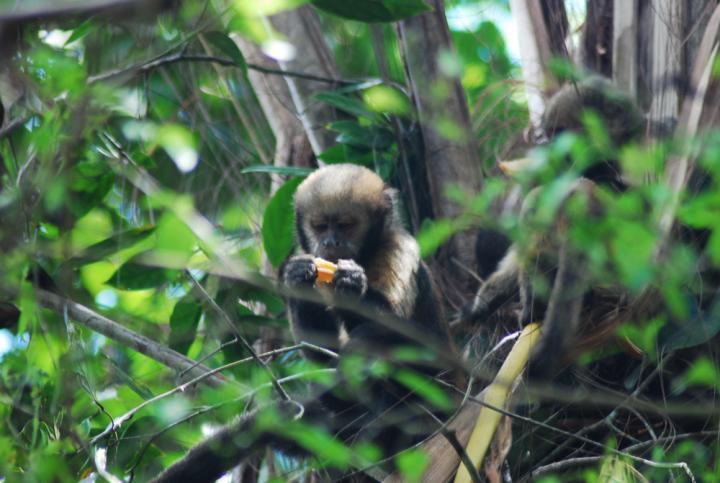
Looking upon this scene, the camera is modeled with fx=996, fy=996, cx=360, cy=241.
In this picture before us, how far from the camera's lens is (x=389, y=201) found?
5.08 metres

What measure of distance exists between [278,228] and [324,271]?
0.52 meters

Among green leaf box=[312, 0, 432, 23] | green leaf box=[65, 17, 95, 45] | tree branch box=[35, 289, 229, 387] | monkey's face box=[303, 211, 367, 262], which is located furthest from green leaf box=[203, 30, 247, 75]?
tree branch box=[35, 289, 229, 387]

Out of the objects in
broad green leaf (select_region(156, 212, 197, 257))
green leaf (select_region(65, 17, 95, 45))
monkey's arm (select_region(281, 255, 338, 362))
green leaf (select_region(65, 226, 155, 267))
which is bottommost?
monkey's arm (select_region(281, 255, 338, 362))

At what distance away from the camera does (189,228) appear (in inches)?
99.2

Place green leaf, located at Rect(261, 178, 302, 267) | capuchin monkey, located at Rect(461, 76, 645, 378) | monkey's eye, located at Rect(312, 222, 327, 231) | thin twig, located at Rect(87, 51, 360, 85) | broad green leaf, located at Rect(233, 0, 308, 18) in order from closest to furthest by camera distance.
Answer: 1. broad green leaf, located at Rect(233, 0, 308, 18)
2. thin twig, located at Rect(87, 51, 360, 85)
3. capuchin monkey, located at Rect(461, 76, 645, 378)
4. green leaf, located at Rect(261, 178, 302, 267)
5. monkey's eye, located at Rect(312, 222, 327, 231)

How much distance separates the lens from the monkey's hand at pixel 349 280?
4402 millimetres

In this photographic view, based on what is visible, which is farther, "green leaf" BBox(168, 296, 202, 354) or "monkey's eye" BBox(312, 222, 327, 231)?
"monkey's eye" BBox(312, 222, 327, 231)

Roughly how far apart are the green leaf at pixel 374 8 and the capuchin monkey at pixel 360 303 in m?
→ 0.82

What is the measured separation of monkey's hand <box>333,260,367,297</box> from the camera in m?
4.40

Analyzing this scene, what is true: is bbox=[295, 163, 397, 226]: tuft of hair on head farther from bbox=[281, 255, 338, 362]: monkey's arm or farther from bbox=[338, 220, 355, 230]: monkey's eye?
bbox=[281, 255, 338, 362]: monkey's arm

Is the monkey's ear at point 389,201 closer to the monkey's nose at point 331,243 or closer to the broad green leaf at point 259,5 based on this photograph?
the monkey's nose at point 331,243

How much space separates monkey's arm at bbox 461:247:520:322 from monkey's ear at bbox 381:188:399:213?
624 millimetres

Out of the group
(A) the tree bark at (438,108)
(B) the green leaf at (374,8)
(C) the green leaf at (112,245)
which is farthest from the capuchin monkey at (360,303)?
(B) the green leaf at (374,8)

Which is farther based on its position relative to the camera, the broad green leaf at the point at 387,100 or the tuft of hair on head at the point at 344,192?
the broad green leaf at the point at 387,100
